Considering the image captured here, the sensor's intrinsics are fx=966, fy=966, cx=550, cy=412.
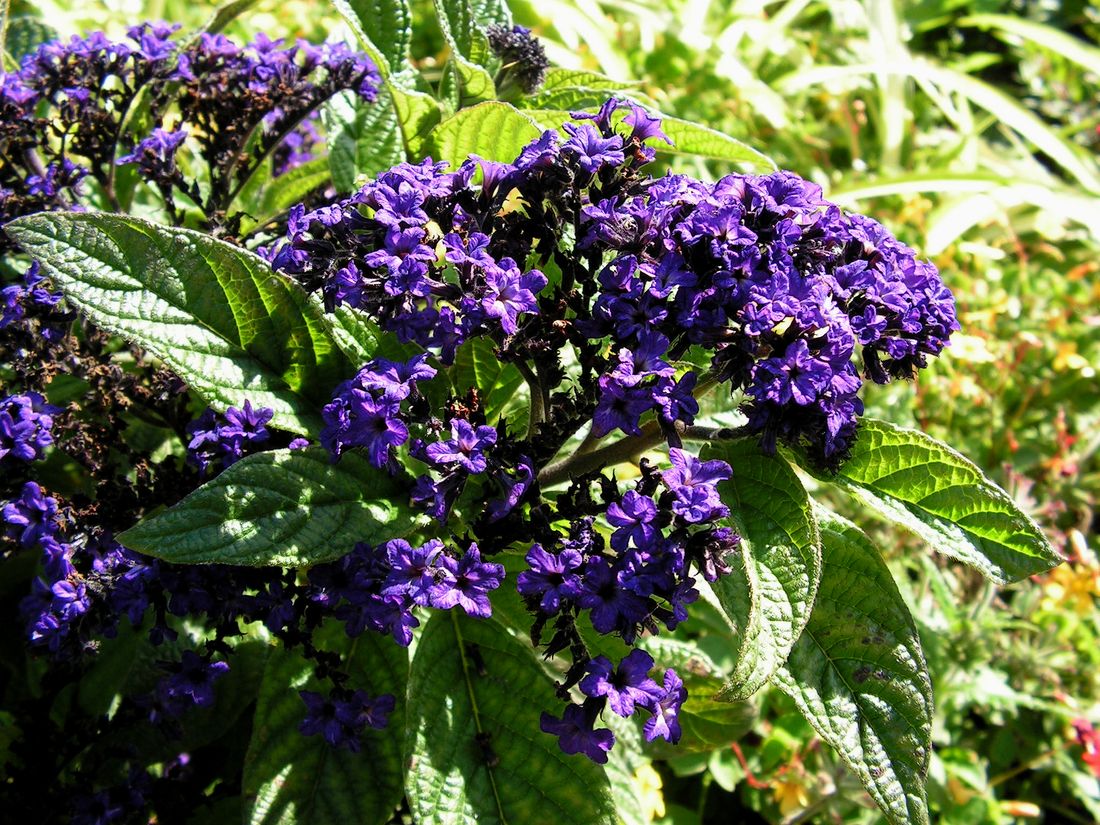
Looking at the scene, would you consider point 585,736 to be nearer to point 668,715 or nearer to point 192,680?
point 668,715

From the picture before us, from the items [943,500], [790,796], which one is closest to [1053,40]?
[790,796]

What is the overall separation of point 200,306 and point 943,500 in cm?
140

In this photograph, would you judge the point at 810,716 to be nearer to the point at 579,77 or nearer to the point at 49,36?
the point at 579,77

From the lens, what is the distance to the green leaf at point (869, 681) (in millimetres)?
1700

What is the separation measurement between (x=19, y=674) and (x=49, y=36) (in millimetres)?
1991

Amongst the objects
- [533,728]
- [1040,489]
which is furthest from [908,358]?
[1040,489]

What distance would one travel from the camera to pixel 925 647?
2.95 m

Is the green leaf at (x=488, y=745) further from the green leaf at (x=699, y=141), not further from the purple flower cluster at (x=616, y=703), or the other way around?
Answer: the green leaf at (x=699, y=141)

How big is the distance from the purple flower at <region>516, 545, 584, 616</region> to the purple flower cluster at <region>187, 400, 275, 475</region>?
22.5 inches

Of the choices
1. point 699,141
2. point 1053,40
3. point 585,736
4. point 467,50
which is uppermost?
point 1053,40

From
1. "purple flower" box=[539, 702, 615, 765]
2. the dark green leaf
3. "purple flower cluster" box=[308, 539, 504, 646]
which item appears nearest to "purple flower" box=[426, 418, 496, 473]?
"purple flower cluster" box=[308, 539, 504, 646]

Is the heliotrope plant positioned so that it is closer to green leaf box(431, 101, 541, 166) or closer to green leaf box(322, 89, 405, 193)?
green leaf box(431, 101, 541, 166)

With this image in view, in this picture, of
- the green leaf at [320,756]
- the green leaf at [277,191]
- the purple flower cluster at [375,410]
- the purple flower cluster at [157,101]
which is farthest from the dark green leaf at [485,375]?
the green leaf at [277,191]

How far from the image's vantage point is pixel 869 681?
1754mm
